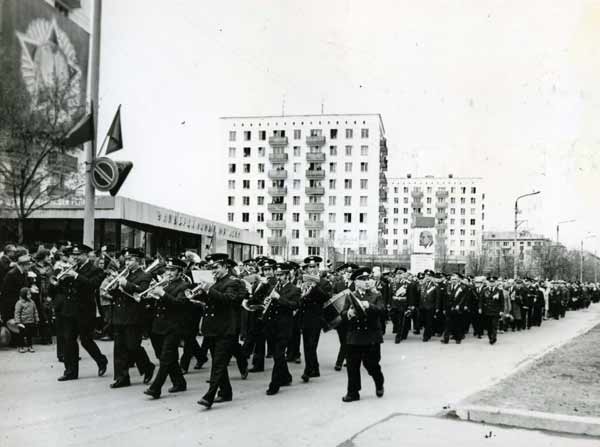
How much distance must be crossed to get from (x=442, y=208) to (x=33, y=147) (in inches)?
4416

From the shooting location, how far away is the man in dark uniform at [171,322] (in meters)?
8.82

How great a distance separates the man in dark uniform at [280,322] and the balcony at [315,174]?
74985 mm

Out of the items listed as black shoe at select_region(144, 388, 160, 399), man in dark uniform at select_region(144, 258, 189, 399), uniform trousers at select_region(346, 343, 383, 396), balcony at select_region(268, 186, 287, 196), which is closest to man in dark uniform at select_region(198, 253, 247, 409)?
man in dark uniform at select_region(144, 258, 189, 399)

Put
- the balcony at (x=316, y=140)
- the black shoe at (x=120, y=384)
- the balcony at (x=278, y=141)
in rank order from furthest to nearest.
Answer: the balcony at (x=278, y=141) → the balcony at (x=316, y=140) → the black shoe at (x=120, y=384)

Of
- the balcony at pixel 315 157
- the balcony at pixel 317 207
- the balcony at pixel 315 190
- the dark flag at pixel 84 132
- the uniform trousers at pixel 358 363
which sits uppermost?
the balcony at pixel 315 157

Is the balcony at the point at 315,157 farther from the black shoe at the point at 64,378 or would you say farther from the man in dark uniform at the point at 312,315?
the black shoe at the point at 64,378

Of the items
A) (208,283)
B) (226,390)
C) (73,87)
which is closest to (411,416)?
(226,390)

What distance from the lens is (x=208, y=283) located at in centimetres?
927

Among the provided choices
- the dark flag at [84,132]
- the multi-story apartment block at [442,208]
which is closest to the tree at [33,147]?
the dark flag at [84,132]

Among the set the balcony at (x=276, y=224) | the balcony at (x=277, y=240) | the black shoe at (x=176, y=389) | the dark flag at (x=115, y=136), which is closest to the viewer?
the black shoe at (x=176, y=389)

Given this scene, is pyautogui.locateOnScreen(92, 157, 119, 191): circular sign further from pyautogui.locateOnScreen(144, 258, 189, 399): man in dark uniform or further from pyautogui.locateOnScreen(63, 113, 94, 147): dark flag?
pyautogui.locateOnScreen(144, 258, 189, 399): man in dark uniform

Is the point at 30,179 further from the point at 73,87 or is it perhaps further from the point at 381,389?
the point at 381,389

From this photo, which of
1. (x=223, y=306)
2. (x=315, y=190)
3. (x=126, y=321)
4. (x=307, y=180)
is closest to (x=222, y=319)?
A: (x=223, y=306)

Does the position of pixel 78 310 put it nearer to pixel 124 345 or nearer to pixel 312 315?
pixel 124 345
